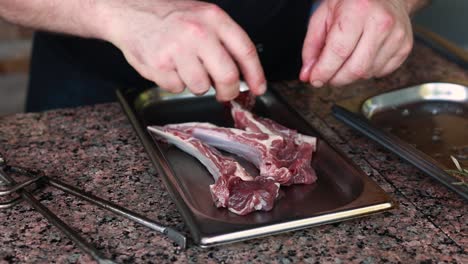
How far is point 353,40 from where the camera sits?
4.15 ft

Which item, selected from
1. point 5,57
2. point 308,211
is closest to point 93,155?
point 308,211

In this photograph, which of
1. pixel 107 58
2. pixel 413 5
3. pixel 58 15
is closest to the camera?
pixel 58 15

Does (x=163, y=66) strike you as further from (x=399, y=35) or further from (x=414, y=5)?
(x=414, y=5)

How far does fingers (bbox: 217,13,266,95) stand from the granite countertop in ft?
0.86

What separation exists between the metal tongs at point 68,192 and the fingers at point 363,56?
20.5 inches

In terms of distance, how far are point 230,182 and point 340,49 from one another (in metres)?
0.37

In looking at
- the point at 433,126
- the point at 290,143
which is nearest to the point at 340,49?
the point at 290,143

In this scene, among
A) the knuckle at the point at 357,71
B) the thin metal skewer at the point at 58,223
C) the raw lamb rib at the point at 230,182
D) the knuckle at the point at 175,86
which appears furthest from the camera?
the knuckle at the point at 357,71

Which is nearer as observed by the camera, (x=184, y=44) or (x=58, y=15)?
(x=184, y=44)

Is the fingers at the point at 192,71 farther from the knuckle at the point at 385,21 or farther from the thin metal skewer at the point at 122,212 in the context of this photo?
the knuckle at the point at 385,21

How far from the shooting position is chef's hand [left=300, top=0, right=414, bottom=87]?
1268 millimetres

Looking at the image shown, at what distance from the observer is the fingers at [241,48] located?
1.14 meters

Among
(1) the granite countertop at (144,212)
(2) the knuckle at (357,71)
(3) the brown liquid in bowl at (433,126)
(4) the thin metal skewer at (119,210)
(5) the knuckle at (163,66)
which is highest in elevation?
(5) the knuckle at (163,66)

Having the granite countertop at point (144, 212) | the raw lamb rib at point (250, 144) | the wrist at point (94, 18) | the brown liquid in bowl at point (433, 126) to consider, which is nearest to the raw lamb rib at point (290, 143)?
the raw lamb rib at point (250, 144)
